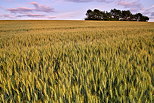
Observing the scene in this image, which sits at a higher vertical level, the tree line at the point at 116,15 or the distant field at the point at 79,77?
the tree line at the point at 116,15

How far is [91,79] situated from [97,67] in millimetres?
228

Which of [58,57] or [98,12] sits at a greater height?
[98,12]

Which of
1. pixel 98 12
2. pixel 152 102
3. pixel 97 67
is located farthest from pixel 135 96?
pixel 98 12

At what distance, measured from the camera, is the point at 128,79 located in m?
1.31

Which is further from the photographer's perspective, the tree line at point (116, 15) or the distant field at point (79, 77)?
the tree line at point (116, 15)

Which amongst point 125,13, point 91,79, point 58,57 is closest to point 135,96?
point 91,79

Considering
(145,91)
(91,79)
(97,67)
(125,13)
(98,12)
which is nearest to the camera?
(145,91)

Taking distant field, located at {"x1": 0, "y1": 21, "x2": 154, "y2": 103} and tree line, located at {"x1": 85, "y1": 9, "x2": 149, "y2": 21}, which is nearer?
distant field, located at {"x1": 0, "y1": 21, "x2": 154, "y2": 103}

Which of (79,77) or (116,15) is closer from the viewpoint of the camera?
(79,77)

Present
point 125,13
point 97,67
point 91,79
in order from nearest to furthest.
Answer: point 91,79, point 97,67, point 125,13

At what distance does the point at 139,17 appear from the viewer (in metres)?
57.9

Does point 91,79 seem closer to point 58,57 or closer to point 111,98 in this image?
point 111,98

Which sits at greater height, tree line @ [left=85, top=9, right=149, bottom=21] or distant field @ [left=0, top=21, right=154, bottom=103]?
tree line @ [left=85, top=9, right=149, bottom=21]

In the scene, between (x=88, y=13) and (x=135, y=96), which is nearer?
(x=135, y=96)
